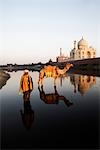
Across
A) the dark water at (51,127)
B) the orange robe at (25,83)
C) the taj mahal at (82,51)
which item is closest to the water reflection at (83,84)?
the orange robe at (25,83)

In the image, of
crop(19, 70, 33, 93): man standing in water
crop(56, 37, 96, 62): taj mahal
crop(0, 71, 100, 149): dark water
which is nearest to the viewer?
crop(0, 71, 100, 149): dark water

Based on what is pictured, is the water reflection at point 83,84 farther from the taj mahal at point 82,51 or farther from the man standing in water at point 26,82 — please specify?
the taj mahal at point 82,51

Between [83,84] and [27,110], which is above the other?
[83,84]

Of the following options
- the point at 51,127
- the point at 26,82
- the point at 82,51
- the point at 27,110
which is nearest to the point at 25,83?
the point at 26,82

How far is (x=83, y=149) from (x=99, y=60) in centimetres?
5182

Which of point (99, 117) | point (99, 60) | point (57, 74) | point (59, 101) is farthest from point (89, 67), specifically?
point (99, 117)

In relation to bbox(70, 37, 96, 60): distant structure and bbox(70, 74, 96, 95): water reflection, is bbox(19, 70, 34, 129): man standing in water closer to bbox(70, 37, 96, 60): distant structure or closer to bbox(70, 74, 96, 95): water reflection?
bbox(70, 74, 96, 95): water reflection

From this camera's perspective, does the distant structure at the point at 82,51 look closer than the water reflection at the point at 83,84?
No

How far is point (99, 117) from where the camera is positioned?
11.7 meters

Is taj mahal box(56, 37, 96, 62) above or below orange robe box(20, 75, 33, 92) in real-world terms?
above

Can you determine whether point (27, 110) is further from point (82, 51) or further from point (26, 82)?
point (82, 51)

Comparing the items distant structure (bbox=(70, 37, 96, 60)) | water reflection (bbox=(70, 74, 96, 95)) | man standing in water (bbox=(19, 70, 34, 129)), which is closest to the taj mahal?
distant structure (bbox=(70, 37, 96, 60))

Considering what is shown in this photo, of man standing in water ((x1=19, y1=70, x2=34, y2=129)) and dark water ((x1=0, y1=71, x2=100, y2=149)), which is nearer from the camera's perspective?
dark water ((x1=0, y1=71, x2=100, y2=149))

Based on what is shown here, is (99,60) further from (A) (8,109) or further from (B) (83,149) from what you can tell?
(B) (83,149)
